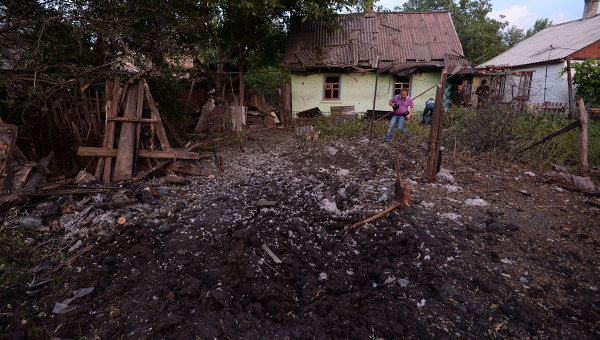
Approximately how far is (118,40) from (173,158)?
267cm

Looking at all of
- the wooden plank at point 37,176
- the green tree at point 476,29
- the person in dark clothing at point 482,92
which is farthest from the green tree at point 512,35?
the wooden plank at point 37,176

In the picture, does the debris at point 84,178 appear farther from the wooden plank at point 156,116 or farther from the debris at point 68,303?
the debris at point 68,303

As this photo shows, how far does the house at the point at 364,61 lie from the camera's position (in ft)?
42.5

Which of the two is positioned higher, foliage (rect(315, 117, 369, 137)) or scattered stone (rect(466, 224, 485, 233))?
foliage (rect(315, 117, 369, 137))

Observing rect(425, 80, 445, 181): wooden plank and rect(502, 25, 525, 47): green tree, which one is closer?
rect(425, 80, 445, 181): wooden plank

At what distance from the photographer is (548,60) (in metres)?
13.8

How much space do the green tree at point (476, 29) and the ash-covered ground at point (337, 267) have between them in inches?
767

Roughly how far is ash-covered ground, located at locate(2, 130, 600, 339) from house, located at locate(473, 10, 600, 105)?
9.12m

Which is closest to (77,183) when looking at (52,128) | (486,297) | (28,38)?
(52,128)

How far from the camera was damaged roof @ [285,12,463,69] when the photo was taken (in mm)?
13062

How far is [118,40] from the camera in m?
6.04

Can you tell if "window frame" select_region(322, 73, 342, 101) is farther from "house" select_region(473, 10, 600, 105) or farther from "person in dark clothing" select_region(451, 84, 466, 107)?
"house" select_region(473, 10, 600, 105)

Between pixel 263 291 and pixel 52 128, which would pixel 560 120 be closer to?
pixel 263 291

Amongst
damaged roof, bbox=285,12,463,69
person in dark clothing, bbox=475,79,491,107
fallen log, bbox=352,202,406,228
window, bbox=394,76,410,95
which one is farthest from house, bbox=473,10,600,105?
fallen log, bbox=352,202,406,228
